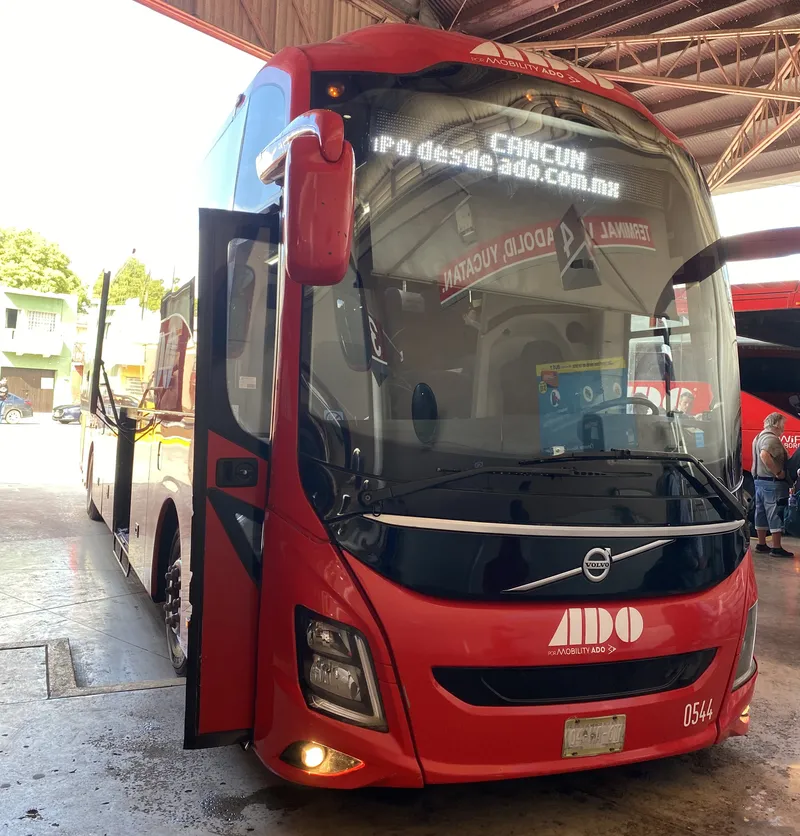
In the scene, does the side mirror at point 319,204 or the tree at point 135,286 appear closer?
the side mirror at point 319,204

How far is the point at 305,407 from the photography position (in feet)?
9.50

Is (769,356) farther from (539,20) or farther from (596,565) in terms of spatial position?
(596,565)

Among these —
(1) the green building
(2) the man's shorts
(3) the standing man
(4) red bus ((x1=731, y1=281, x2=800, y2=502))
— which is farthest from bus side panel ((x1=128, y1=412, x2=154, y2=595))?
(1) the green building

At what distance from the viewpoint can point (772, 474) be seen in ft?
31.3

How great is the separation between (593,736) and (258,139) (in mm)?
2785

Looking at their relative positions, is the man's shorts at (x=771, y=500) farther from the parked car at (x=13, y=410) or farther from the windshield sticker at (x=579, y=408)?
the parked car at (x=13, y=410)

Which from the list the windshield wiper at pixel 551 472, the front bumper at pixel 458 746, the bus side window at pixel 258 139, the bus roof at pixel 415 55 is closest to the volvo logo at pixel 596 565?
the windshield wiper at pixel 551 472

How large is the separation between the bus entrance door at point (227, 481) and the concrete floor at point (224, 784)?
459mm

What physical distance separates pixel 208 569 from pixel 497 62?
2356 mm

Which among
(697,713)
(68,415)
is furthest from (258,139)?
(68,415)

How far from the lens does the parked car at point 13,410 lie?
30.4m

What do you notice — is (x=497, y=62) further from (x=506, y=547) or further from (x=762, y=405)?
(x=762, y=405)

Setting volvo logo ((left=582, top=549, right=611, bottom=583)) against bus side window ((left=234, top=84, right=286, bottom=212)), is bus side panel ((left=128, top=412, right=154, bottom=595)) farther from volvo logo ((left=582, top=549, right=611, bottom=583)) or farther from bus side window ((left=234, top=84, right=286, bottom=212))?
volvo logo ((left=582, top=549, right=611, bottom=583))

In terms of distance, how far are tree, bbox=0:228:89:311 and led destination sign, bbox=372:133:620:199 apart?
138ft
